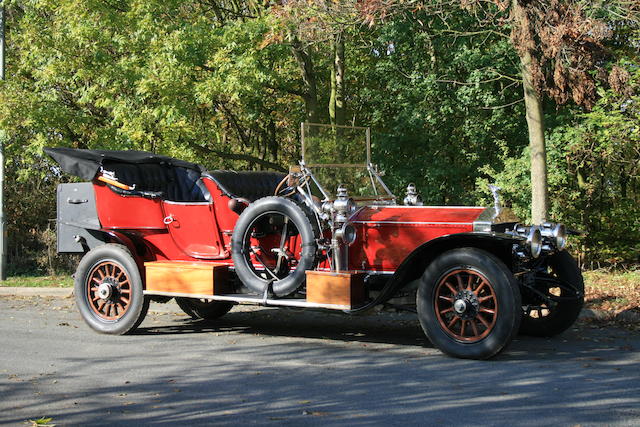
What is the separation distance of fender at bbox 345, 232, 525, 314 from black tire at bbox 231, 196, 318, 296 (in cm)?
67

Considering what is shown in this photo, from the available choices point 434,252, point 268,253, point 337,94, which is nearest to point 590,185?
point 337,94

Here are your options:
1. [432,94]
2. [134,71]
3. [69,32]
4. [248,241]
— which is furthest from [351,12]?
[248,241]

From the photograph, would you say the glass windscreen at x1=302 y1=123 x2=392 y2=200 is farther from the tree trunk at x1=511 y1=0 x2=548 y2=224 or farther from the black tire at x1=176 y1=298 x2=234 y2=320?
the tree trunk at x1=511 y1=0 x2=548 y2=224

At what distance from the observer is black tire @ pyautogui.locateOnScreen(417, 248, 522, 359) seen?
6633 mm

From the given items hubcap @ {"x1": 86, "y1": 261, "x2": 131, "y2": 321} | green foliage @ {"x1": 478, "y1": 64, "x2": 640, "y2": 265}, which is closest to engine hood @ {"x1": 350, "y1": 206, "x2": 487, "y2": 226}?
hubcap @ {"x1": 86, "y1": 261, "x2": 131, "y2": 321}

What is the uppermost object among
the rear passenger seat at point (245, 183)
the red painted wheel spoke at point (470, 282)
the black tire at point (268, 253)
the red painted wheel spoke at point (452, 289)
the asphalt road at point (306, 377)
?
the rear passenger seat at point (245, 183)

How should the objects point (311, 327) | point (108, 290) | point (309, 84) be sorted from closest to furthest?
point (108, 290), point (311, 327), point (309, 84)

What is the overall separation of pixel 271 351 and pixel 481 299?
6.61 ft

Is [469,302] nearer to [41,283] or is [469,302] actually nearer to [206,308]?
[206,308]

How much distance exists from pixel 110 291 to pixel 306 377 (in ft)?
10.3

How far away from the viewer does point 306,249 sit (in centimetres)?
754

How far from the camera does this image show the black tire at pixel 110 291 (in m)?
8.48

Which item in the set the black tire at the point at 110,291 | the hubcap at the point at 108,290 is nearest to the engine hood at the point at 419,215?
the black tire at the point at 110,291

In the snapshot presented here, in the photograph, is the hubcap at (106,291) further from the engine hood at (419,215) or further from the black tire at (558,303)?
the black tire at (558,303)
